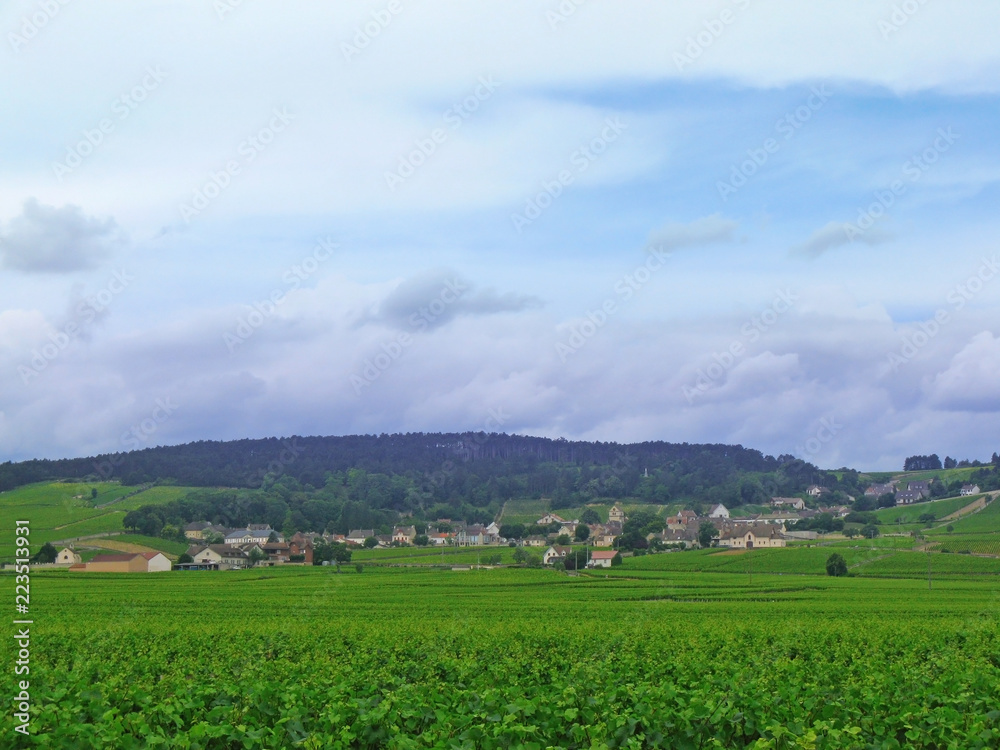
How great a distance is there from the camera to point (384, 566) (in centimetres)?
11119

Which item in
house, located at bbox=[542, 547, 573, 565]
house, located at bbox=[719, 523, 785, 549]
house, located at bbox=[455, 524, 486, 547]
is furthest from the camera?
house, located at bbox=[455, 524, 486, 547]

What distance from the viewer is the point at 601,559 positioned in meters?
118

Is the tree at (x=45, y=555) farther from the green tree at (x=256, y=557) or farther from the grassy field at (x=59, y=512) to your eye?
the green tree at (x=256, y=557)

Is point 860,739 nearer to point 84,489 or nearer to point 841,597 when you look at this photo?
point 841,597

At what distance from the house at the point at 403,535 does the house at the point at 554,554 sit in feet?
170

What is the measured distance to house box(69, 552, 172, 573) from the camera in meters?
98.6

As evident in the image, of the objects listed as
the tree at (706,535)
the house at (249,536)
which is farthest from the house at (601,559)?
the house at (249,536)

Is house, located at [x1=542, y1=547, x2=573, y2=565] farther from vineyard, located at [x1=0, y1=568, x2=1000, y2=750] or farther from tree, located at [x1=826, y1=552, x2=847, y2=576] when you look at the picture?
vineyard, located at [x1=0, y1=568, x2=1000, y2=750]

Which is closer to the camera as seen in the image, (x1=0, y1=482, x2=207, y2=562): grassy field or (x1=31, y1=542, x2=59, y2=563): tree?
(x1=31, y1=542, x2=59, y2=563): tree

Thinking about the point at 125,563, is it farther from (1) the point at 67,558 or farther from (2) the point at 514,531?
(2) the point at 514,531

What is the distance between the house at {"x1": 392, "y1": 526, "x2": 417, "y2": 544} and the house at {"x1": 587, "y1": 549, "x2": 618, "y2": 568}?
2890 inches

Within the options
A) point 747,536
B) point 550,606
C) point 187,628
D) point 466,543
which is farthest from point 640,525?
point 187,628

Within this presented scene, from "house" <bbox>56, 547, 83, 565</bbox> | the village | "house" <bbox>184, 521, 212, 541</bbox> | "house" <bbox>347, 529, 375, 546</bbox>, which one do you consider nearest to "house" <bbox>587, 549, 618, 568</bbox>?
the village

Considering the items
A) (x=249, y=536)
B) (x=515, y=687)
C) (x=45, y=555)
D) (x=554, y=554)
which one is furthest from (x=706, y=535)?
(x=515, y=687)
